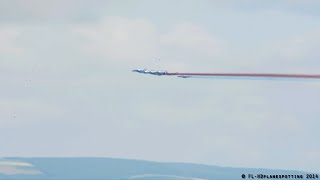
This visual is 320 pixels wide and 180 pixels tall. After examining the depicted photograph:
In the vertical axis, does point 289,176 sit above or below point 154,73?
below

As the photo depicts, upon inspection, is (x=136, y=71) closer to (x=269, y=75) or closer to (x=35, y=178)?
(x=269, y=75)

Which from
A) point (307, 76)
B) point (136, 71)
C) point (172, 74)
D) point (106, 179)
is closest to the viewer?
point (307, 76)

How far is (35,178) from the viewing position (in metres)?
147

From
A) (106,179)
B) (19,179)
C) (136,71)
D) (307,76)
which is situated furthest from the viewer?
(19,179)

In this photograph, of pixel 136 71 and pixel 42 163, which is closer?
pixel 136 71

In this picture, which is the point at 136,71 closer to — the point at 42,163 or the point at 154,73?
the point at 154,73

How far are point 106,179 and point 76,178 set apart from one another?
565 centimetres

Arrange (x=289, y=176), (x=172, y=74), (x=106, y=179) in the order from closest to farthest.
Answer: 1. (x=172, y=74)
2. (x=289, y=176)
3. (x=106, y=179)

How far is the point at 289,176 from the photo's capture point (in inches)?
3221

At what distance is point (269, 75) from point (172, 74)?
8.91 meters

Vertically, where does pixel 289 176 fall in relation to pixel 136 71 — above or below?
below

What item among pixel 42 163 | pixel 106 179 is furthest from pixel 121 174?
pixel 42 163

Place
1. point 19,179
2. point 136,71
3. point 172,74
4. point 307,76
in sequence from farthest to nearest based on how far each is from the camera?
point 19,179 → point 136,71 → point 172,74 → point 307,76

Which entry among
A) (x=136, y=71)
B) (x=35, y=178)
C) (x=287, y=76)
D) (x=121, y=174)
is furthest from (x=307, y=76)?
(x=35, y=178)
